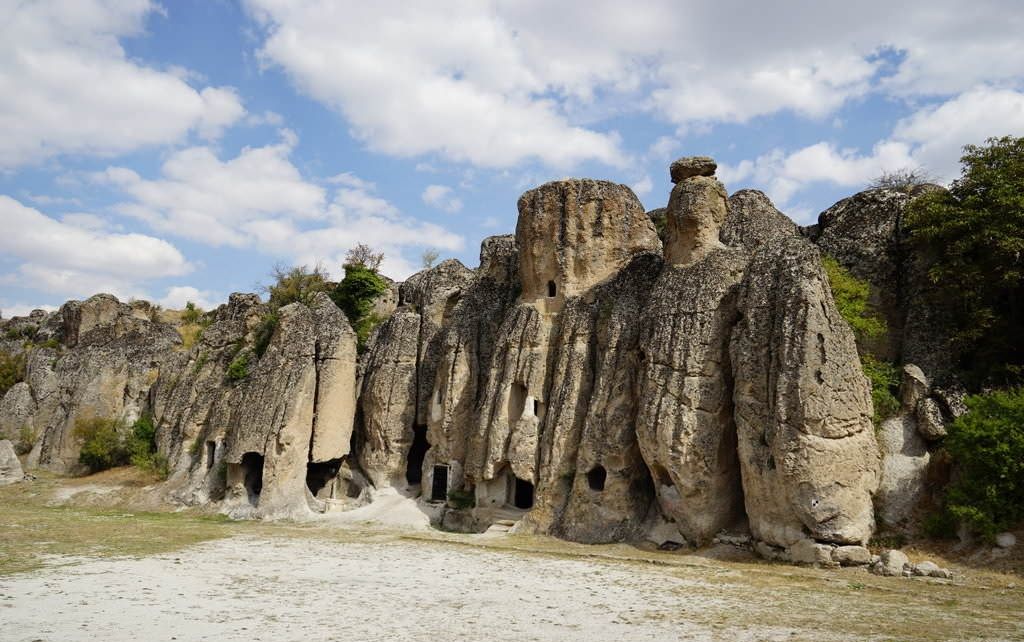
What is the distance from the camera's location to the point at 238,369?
30000mm

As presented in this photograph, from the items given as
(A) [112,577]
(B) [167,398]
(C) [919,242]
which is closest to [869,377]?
(C) [919,242]

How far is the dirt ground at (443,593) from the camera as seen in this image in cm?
1075

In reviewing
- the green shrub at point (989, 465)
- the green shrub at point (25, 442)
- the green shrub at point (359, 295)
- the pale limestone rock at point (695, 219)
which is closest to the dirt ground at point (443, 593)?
the green shrub at point (989, 465)

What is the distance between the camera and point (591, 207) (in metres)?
25.1

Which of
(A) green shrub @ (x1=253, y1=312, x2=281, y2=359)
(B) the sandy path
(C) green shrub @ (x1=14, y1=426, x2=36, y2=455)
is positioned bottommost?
(B) the sandy path

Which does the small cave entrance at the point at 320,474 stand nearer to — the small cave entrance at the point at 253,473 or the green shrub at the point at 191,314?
the small cave entrance at the point at 253,473

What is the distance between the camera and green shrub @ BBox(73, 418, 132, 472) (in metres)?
31.8

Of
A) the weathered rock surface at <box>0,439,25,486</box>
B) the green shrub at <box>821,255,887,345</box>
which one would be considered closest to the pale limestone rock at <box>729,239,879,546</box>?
the green shrub at <box>821,255,887,345</box>

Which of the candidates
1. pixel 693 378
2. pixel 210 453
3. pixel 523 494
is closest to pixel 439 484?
pixel 523 494

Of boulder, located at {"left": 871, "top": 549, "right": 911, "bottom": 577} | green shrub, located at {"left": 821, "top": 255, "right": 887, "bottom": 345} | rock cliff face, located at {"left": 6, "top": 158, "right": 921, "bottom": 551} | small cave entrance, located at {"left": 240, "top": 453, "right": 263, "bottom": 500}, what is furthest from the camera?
small cave entrance, located at {"left": 240, "top": 453, "right": 263, "bottom": 500}

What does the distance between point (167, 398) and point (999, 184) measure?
32.4 m

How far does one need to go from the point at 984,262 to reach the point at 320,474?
23102 mm

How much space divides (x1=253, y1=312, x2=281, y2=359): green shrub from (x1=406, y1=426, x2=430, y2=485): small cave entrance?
24.9 feet

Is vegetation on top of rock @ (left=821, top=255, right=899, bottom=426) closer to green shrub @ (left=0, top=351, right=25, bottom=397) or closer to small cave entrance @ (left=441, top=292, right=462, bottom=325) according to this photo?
small cave entrance @ (left=441, top=292, right=462, bottom=325)
